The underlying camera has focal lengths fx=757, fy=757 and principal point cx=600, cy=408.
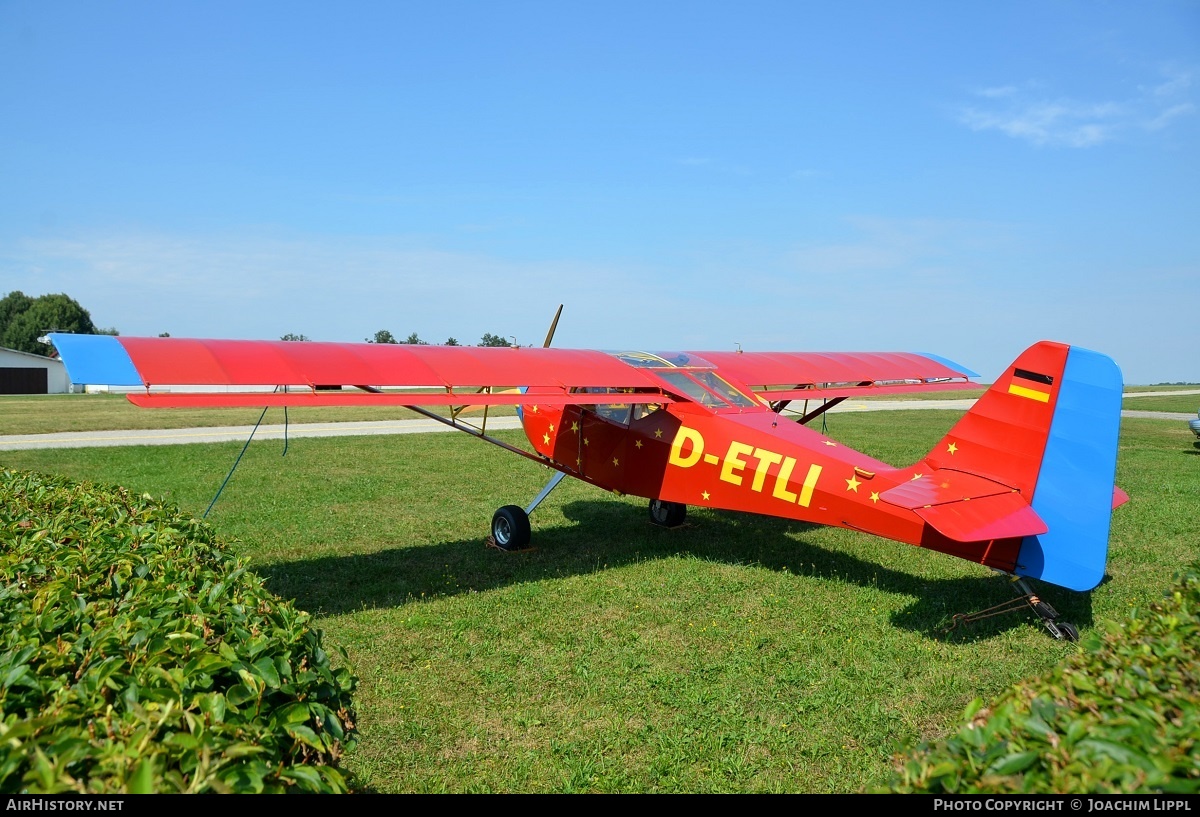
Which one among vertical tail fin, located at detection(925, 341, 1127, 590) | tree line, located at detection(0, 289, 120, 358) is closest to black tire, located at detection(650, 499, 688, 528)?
vertical tail fin, located at detection(925, 341, 1127, 590)

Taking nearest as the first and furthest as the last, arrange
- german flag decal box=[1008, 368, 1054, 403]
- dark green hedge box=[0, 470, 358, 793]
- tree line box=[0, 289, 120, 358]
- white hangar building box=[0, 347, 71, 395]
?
1. dark green hedge box=[0, 470, 358, 793]
2. german flag decal box=[1008, 368, 1054, 403]
3. white hangar building box=[0, 347, 71, 395]
4. tree line box=[0, 289, 120, 358]

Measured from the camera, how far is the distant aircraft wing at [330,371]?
22.2ft

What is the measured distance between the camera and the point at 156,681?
240cm

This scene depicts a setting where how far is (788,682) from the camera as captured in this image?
5414 mm

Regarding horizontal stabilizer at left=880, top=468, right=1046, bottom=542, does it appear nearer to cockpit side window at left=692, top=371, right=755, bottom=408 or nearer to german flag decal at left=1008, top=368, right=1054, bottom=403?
german flag decal at left=1008, top=368, right=1054, bottom=403

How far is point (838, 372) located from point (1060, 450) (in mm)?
6312

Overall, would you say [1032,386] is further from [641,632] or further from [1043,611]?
[641,632]

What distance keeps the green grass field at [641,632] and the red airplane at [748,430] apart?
2.61 feet

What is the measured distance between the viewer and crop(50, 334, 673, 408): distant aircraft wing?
22.2ft

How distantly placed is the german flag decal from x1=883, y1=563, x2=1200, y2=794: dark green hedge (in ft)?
12.3

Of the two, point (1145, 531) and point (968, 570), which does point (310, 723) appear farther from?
point (1145, 531)

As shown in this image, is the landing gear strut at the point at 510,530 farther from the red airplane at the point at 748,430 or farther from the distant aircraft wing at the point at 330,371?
the distant aircraft wing at the point at 330,371

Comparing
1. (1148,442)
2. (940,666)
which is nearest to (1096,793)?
(940,666)

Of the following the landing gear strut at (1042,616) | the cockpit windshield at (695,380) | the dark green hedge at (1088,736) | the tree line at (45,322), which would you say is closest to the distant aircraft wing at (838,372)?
the cockpit windshield at (695,380)
